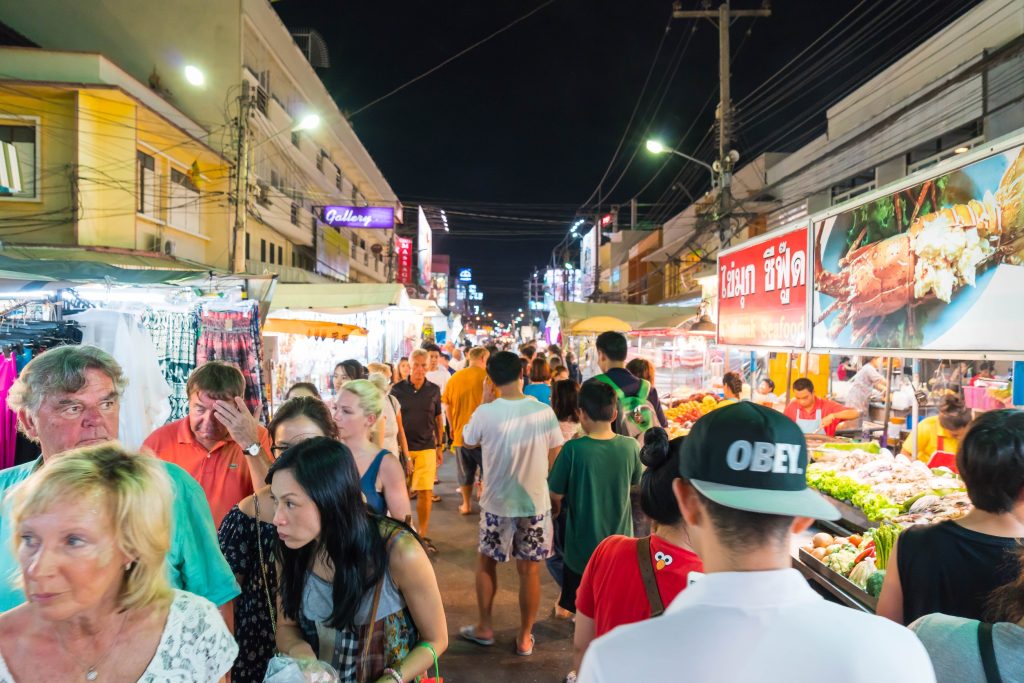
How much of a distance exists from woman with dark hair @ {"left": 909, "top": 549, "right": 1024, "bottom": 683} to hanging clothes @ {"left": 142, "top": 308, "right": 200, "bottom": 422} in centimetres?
593

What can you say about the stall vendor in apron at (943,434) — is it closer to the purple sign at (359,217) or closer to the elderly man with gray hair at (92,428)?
Result: the elderly man with gray hair at (92,428)

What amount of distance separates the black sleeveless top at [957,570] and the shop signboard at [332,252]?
3026 centimetres

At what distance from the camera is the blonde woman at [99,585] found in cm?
160

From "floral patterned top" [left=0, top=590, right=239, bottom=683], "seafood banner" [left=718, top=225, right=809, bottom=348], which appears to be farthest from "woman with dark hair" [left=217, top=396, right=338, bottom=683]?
"seafood banner" [left=718, top=225, right=809, bottom=348]

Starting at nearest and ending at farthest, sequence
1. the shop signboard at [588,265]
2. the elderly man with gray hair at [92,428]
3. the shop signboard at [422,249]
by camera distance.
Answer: the elderly man with gray hair at [92,428]
the shop signboard at [422,249]
the shop signboard at [588,265]

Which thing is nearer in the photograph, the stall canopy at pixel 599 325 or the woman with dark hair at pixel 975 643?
the woman with dark hair at pixel 975 643

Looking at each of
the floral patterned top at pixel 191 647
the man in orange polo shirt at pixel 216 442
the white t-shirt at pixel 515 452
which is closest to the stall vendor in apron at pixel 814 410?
the white t-shirt at pixel 515 452

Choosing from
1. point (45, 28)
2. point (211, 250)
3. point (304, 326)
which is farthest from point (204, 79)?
point (304, 326)

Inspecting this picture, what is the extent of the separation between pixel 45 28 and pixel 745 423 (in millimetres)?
23085

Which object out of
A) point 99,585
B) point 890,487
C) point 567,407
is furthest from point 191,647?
point 890,487

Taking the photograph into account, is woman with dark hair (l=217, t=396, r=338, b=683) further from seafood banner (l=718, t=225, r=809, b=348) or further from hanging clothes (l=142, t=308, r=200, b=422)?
seafood banner (l=718, t=225, r=809, b=348)

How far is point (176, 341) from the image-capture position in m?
5.91

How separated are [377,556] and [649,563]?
0.99 metres

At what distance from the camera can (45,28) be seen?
17.6 m
